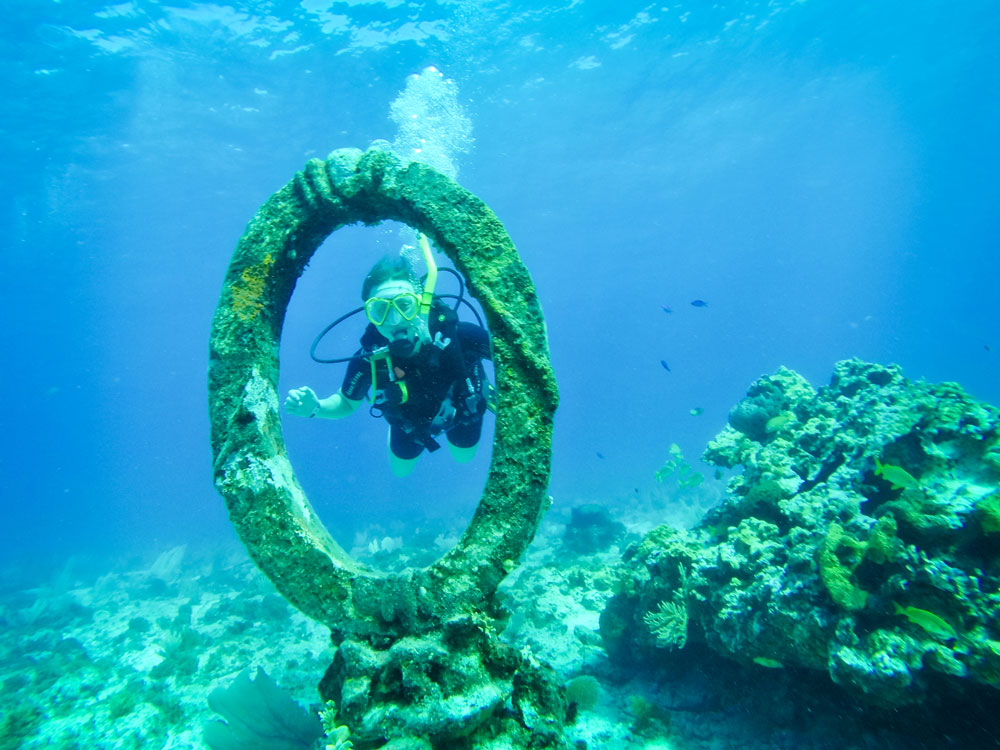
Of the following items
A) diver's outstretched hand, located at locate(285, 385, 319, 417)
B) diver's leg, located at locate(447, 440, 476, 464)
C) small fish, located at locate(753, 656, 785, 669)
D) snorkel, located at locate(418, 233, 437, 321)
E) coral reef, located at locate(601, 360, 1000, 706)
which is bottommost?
small fish, located at locate(753, 656, 785, 669)

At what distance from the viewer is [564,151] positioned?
3191cm

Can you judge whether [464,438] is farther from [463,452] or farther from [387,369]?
[387,369]

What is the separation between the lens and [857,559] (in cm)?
372

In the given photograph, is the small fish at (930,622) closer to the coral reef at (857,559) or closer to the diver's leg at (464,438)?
the coral reef at (857,559)

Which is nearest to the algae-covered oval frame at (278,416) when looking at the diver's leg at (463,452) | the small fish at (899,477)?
the small fish at (899,477)

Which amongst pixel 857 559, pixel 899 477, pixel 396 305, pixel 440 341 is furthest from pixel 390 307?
pixel 899 477

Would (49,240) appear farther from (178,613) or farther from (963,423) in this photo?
(963,423)

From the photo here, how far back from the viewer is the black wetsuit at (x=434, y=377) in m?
5.38

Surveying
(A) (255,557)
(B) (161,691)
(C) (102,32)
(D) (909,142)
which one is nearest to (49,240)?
(C) (102,32)

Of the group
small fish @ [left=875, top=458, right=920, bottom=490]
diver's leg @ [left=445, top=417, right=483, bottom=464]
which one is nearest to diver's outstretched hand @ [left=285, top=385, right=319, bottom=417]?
diver's leg @ [left=445, top=417, right=483, bottom=464]

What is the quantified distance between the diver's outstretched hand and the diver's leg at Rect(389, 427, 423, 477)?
2.68 metres

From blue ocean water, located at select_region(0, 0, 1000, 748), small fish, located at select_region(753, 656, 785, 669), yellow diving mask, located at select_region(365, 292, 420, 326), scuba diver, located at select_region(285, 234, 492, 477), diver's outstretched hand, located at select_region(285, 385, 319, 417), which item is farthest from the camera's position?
blue ocean water, located at select_region(0, 0, 1000, 748)

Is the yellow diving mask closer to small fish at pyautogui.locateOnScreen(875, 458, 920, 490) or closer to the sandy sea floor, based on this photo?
the sandy sea floor

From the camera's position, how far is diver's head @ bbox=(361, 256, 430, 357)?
4.71 m
